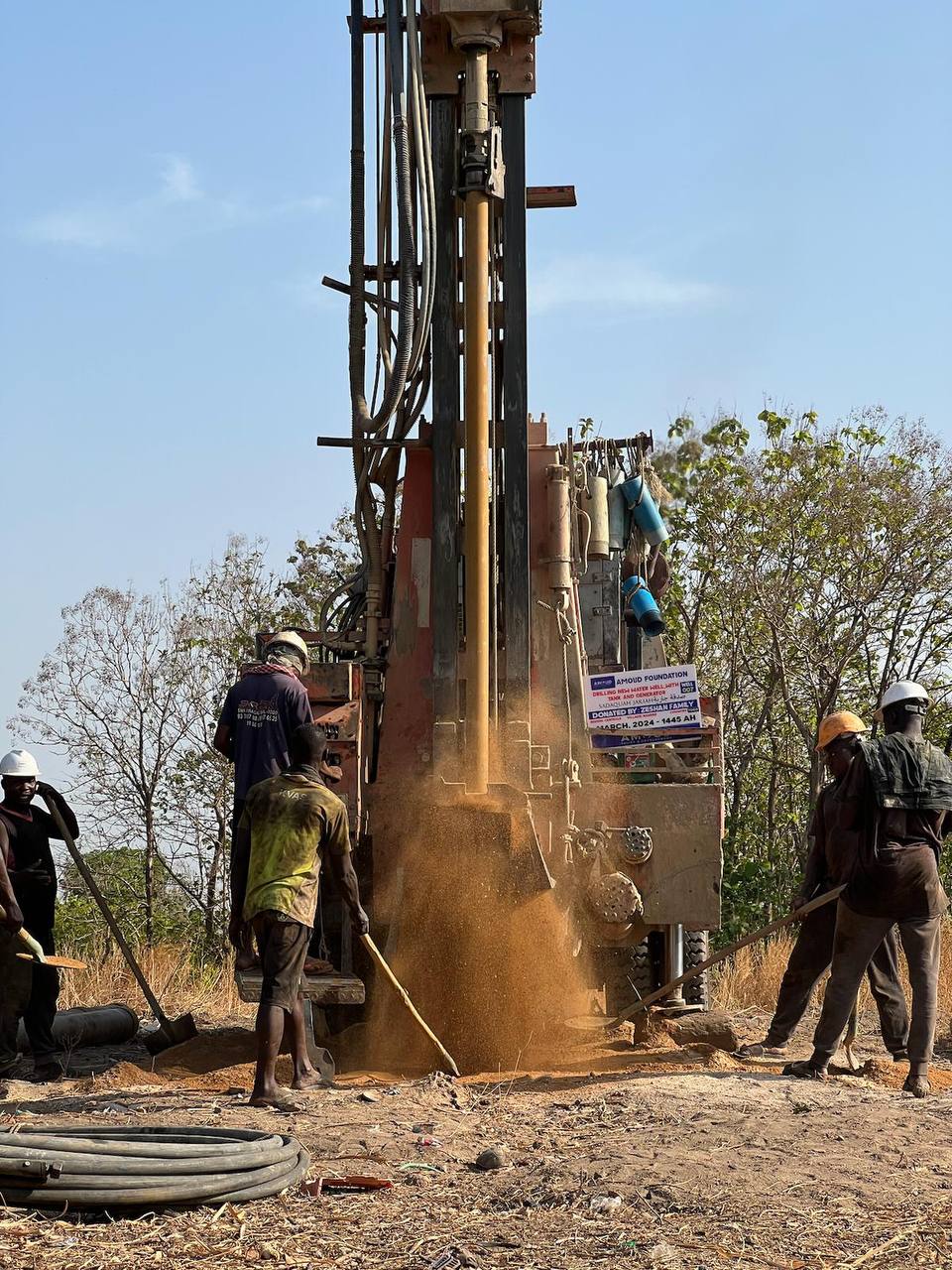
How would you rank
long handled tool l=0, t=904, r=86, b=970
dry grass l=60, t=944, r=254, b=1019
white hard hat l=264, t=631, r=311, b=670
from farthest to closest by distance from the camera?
1. dry grass l=60, t=944, r=254, b=1019
2. white hard hat l=264, t=631, r=311, b=670
3. long handled tool l=0, t=904, r=86, b=970

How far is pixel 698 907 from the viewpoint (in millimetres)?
9500

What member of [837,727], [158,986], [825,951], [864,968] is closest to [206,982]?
[158,986]

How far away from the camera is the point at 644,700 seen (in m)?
9.70

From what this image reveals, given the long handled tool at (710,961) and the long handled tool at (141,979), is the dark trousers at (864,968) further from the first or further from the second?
the long handled tool at (141,979)

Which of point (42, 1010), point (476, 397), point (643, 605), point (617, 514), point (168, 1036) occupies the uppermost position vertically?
point (476, 397)

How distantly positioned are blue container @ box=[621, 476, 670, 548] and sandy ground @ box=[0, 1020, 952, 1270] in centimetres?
386

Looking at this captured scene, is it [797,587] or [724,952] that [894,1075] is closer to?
[724,952]

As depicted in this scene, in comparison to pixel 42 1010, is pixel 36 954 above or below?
above

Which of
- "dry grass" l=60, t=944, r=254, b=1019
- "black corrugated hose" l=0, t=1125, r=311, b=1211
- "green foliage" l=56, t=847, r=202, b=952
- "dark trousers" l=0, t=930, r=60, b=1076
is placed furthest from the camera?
"green foliage" l=56, t=847, r=202, b=952

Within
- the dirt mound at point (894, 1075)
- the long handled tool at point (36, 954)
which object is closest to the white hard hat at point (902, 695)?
the dirt mound at point (894, 1075)

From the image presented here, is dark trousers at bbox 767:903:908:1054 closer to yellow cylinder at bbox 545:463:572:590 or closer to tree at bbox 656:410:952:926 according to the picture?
yellow cylinder at bbox 545:463:572:590

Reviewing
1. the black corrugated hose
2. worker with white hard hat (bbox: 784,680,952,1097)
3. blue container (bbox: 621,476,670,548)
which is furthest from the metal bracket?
the black corrugated hose

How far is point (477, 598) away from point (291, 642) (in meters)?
1.00

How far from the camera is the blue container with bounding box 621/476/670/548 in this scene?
36.4ft
